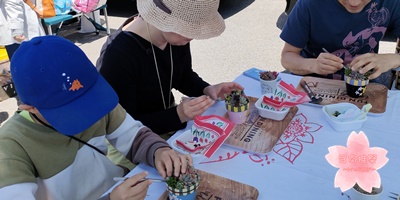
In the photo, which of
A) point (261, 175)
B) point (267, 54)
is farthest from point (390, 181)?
point (267, 54)

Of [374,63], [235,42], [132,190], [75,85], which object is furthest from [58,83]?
→ [235,42]

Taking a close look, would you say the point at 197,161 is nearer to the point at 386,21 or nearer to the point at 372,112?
the point at 372,112

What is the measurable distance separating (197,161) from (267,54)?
2.89 m

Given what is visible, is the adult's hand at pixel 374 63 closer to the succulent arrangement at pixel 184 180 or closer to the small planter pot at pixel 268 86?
the small planter pot at pixel 268 86

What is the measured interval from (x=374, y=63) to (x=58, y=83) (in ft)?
3.74

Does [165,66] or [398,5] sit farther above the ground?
[398,5]

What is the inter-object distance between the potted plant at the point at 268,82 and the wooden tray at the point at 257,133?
148 mm

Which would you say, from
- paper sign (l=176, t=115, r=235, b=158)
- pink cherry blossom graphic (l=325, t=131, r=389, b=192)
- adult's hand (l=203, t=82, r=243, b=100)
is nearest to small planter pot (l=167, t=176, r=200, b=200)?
paper sign (l=176, t=115, r=235, b=158)

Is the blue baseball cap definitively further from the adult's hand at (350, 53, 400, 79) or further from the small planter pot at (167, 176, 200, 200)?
the adult's hand at (350, 53, 400, 79)

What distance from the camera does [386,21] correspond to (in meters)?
1.64

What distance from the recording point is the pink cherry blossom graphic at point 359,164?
0.78 metres

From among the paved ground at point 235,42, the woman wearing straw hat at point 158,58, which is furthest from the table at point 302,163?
the paved ground at point 235,42

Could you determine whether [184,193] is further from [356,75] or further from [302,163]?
[356,75]

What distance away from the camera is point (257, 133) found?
3.93 ft
